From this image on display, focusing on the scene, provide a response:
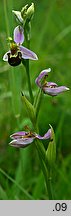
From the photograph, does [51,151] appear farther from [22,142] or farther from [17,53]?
[17,53]

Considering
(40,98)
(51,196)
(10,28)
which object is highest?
(10,28)

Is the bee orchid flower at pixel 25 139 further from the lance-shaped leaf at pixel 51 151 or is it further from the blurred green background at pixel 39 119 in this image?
the blurred green background at pixel 39 119

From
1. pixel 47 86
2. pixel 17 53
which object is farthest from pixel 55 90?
pixel 17 53

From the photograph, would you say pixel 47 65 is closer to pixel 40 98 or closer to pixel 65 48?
pixel 65 48

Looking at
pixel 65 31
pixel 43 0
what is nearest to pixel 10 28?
pixel 65 31

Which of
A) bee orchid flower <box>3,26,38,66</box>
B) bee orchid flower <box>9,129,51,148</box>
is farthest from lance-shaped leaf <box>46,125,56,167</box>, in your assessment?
bee orchid flower <box>3,26,38,66</box>

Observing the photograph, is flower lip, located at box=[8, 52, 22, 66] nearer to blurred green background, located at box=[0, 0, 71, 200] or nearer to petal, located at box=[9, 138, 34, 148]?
petal, located at box=[9, 138, 34, 148]
